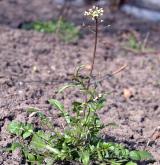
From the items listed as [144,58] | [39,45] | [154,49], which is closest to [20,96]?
[39,45]

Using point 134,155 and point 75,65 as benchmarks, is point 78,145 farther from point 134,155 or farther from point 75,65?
point 75,65

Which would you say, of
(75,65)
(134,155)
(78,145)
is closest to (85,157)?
(78,145)

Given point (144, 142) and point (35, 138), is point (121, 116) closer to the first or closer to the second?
point (144, 142)

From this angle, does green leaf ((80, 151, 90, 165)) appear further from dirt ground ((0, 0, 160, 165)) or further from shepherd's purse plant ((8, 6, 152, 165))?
dirt ground ((0, 0, 160, 165))

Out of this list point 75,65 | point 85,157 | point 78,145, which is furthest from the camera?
point 75,65

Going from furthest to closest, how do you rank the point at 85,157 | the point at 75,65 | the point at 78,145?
the point at 75,65 < the point at 78,145 < the point at 85,157

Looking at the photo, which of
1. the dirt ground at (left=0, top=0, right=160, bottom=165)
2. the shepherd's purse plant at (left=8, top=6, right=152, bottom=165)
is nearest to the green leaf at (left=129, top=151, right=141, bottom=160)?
the shepherd's purse plant at (left=8, top=6, right=152, bottom=165)

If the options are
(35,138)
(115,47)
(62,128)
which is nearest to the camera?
(35,138)

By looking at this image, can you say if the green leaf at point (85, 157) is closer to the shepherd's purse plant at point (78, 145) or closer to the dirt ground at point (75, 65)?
the shepherd's purse plant at point (78, 145)
